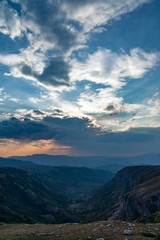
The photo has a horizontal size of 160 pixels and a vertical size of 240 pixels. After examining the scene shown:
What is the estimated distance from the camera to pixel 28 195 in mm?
190000

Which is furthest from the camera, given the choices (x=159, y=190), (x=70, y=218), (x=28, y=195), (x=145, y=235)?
(x=28, y=195)

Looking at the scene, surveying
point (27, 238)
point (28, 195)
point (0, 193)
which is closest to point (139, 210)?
point (27, 238)

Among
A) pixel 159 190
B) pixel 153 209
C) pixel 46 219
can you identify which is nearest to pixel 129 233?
pixel 153 209

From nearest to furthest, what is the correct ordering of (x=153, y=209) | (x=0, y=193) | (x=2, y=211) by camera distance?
1. (x=153, y=209)
2. (x=2, y=211)
3. (x=0, y=193)

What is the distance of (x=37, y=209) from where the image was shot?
572 ft

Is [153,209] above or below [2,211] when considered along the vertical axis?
above

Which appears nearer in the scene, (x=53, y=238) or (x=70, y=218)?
(x=53, y=238)

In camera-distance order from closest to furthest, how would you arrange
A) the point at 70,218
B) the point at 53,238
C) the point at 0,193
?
1. the point at 53,238
2. the point at 0,193
3. the point at 70,218

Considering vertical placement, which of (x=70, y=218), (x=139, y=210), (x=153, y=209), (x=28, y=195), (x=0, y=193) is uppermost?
(x=153, y=209)

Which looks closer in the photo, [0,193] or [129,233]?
[129,233]

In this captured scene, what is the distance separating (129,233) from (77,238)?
26.5 ft

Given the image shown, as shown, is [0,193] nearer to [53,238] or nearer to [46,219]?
[46,219]

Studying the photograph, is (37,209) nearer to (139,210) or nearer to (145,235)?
(139,210)

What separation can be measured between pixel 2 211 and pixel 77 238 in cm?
11679
